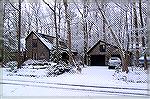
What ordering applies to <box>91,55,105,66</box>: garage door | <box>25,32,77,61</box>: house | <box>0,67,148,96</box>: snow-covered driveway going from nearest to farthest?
<box>0,67,148,96</box>: snow-covered driveway
<box>25,32,77,61</box>: house
<box>91,55,105,66</box>: garage door

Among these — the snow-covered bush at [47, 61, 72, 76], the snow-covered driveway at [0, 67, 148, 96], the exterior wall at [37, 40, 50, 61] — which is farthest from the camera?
the exterior wall at [37, 40, 50, 61]

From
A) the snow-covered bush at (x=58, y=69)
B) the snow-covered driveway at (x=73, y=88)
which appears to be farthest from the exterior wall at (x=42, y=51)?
the snow-covered driveway at (x=73, y=88)

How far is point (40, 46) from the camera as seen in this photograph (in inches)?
277

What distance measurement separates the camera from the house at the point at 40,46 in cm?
613

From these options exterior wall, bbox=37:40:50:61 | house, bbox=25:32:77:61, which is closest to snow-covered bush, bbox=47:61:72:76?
house, bbox=25:32:77:61

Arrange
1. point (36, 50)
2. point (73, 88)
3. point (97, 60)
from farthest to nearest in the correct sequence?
point (97, 60) → point (36, 50) → point (73, 88)

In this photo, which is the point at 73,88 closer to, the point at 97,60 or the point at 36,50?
the point at 36,50

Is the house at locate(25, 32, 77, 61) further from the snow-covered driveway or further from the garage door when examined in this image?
the garage door

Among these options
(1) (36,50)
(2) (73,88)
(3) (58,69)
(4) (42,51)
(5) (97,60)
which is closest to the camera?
(2) (73,88)

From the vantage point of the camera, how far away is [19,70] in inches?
230

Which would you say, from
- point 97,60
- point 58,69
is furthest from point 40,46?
point 97,60

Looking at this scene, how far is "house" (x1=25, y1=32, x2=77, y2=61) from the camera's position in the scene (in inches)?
241

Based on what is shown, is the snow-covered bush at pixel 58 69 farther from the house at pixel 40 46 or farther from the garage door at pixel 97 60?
the garage door at pixel 97 60

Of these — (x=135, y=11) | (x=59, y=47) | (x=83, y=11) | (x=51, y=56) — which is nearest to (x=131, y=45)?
(x=135, y=11)
